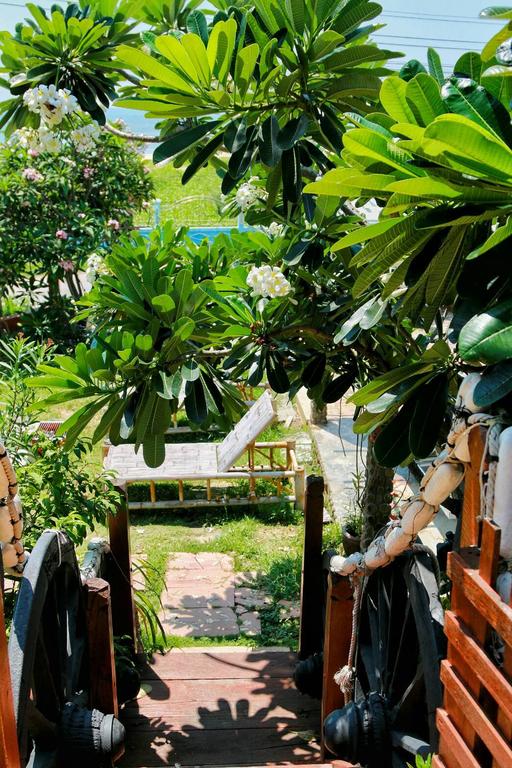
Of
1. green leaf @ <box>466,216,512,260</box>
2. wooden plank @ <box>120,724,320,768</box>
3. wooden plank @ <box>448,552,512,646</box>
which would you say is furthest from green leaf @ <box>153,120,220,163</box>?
wooden plank @ <box>120,724,320,768</box>

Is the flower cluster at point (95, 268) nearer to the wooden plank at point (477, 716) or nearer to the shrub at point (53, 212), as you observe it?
the wooden plank at point (477, 716)

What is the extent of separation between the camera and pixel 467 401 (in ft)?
5.18

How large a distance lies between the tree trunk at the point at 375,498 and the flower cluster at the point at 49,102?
1.75m

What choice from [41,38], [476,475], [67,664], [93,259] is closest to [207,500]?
[93,259]

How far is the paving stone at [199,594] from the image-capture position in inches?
190

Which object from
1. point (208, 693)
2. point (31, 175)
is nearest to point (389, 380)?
point (208, 693)

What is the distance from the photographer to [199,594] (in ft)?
16.2

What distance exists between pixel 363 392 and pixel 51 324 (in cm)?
742

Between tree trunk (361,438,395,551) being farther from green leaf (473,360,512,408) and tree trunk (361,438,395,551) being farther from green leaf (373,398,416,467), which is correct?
green leaf (473,360,512,408)

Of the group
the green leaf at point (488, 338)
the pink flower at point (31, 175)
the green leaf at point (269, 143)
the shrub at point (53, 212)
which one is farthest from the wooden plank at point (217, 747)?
the pink flower at point (31, 175)

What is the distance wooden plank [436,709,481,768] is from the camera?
1.49 meters

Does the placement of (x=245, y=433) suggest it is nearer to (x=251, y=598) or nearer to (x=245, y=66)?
(x=251, y=598)

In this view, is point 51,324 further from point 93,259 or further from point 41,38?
point 41,38

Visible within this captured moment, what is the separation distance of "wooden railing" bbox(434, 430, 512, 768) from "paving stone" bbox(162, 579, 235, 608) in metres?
3.27
